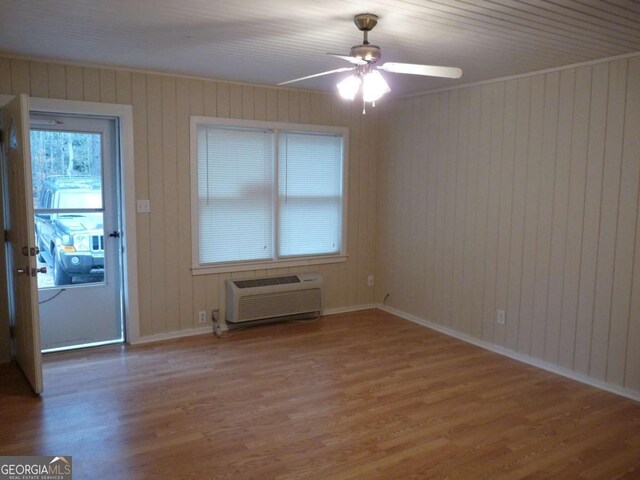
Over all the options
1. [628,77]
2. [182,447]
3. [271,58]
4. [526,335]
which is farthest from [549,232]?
[182,447]

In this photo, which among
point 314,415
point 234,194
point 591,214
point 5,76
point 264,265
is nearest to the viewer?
point 314,415

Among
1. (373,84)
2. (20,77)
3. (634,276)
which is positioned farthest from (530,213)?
(20,77)

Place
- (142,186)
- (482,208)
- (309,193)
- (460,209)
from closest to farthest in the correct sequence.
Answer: (142,186), (482,208), (460,209), (309,193)

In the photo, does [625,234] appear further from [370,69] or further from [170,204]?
[170,204]

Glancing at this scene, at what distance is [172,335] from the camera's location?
4613mm

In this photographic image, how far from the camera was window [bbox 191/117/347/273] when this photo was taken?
4676mm

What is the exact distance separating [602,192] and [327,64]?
2215mm

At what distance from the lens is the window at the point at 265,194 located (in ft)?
15.3

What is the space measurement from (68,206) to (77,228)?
0.20 m

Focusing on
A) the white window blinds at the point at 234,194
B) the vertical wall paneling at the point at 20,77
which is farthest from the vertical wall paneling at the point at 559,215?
the vertical wall paneling at the point at 20,77

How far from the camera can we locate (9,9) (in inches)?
104

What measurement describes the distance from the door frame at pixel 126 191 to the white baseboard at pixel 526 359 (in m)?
2.71

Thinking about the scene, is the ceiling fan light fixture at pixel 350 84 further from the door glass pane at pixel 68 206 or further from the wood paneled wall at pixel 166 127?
the door glass pane at pixel 68 206

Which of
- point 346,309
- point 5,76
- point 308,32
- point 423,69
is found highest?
point 308,32
